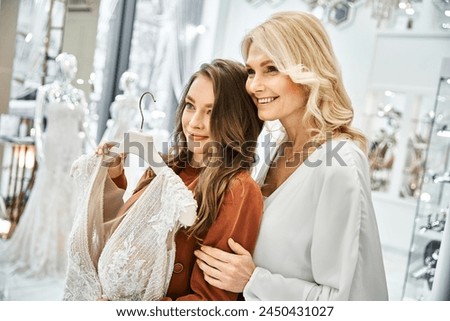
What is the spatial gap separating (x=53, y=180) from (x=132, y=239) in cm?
166

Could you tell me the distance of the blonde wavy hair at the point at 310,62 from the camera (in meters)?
1.21

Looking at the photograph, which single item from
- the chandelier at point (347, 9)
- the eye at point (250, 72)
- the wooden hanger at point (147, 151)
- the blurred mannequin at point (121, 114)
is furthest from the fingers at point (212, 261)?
the blurred mannequin at point (121, 114)

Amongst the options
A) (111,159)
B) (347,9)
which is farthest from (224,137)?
(347,9)

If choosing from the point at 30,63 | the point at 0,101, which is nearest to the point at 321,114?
the point at 0,101

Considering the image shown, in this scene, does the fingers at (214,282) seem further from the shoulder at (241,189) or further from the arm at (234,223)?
the shoulder at (241,189)

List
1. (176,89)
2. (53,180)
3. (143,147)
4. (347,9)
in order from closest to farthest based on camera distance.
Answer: (143,147)
(347,9)
(176,89)
(53,180)

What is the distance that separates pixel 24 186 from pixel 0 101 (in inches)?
28.6

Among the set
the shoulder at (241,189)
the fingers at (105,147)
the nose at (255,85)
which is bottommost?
the shoulder at (241,189)

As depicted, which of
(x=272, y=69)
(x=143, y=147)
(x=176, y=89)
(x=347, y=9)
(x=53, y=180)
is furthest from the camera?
(x=53, y=180)

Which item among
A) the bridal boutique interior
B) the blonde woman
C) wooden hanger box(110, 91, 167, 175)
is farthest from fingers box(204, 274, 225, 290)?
the bridal boutique interior

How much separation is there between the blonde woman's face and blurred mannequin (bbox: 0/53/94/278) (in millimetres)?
1157

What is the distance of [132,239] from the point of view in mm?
1185

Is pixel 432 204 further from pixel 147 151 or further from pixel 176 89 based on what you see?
pixel 147 151

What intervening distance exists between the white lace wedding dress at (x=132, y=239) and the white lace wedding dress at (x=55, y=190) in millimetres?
1146
